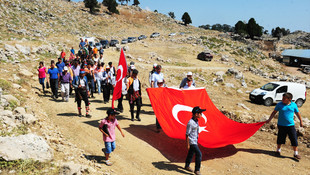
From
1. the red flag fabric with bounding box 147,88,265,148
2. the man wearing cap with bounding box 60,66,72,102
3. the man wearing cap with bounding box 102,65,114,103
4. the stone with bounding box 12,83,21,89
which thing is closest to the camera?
the red flag fabric with bounding box 147,88,265,148

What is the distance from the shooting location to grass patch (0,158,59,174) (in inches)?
192

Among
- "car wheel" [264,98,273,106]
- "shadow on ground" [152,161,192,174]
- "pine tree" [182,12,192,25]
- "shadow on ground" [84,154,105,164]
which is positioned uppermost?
"pine tree" [182,12,192,25]

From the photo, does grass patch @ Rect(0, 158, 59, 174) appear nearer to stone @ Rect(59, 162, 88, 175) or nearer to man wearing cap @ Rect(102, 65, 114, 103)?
stone @ Rect(59, 162, 88, 175)

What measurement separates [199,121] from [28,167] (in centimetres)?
534

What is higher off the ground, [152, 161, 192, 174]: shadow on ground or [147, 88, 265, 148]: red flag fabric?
[147, 88, 265, 148]: red flag fabric

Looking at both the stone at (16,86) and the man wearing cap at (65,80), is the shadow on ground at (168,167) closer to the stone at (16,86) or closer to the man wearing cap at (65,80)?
the man wearing cap at (65,80)

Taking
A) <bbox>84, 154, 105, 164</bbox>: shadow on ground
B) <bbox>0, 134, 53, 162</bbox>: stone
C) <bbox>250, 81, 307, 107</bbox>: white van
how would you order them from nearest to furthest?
<bbox>0, 134, 53, 162</bbox>: stone → <bbox>84, 154, 105, 164</bbox>: shadow on ground → <bbox>250, 81, 307, 107</bbox>: white van

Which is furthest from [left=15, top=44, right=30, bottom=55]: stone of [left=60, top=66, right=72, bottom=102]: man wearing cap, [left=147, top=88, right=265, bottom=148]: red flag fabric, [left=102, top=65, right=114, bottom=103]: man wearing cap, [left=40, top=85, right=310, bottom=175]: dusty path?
[left=147, top=88, right=265, bottom=148]: red flag fabric

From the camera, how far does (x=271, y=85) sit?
64.0ft

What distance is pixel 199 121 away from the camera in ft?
26.1

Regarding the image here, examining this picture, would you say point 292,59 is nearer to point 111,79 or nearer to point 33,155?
point 111,79

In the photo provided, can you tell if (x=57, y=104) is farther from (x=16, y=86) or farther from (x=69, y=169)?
(x=69, y=169)

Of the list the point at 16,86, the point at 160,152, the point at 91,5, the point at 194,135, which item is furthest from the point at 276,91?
the point at 91,5

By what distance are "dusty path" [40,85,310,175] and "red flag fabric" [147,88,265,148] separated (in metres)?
0.59
